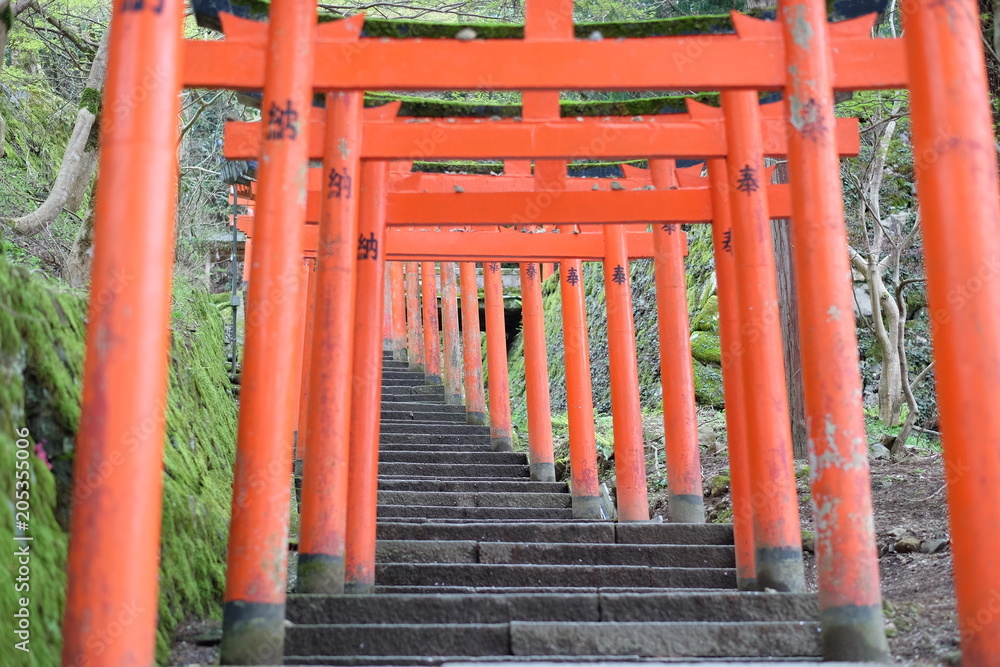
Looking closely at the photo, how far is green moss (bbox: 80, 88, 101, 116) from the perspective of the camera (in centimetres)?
792

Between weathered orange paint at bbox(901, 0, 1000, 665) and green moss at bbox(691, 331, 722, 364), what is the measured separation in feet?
35.9

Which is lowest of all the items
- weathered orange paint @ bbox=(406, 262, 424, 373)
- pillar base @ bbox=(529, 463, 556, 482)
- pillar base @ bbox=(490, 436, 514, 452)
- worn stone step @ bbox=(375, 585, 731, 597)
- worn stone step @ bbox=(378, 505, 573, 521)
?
worn stone step @ bbox=(375, 585, 731, 597)

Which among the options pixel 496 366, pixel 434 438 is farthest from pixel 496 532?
pixel 496 366

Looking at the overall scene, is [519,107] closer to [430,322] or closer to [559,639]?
[559,639]

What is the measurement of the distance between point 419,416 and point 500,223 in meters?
7.11

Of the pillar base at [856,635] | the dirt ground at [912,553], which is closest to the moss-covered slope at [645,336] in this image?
the dirt ground at [912,553]

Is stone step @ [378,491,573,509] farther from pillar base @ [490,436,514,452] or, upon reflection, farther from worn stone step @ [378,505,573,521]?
pillar base @ [490,436,514,452]

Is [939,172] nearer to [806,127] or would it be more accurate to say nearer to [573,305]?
[806,127]

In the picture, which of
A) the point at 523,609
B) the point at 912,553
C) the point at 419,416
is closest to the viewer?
the point at 523,609

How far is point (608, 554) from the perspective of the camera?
8086 millimetres

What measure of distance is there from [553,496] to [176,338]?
15.2ft

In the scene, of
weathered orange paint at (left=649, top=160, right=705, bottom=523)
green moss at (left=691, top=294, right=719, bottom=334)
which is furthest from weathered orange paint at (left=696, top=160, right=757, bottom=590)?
green moss at (left=691, top=294, right=719, bottom=334)

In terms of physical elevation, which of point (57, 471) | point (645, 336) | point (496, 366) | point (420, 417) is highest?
point (645, 336)

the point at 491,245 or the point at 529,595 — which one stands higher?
the point at 491,245
